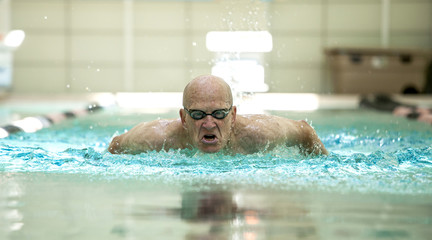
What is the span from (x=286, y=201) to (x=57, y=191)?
88 cm

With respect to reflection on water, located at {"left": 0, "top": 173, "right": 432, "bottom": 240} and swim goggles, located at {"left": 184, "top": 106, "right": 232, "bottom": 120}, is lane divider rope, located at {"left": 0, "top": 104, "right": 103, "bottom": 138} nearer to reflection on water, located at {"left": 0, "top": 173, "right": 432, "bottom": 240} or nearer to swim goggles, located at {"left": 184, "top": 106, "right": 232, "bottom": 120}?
swim goggles, located at {"left": 184, "top": 106, "right": 232, "bottom": 120}

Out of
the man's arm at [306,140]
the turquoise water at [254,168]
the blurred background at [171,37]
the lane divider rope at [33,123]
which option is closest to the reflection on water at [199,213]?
the turquoise water at [254,168]

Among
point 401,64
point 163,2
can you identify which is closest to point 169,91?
point 163,2

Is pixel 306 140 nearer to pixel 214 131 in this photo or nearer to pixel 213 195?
pixel 214 131

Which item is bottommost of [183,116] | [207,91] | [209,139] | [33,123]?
[33,123]

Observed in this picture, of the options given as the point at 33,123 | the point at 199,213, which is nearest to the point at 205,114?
the point at 199,213

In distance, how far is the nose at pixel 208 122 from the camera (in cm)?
316

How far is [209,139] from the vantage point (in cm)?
321

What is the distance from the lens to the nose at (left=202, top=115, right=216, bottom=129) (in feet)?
10.4

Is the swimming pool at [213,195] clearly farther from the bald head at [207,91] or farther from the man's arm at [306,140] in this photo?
the bald head at [207,91]

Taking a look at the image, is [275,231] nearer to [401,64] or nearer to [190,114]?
[190,114]

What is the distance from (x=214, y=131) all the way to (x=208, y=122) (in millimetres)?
67

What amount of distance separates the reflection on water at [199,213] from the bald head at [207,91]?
2.26 ft

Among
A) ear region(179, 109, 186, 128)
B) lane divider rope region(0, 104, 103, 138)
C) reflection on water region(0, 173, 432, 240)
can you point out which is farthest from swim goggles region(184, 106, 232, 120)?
lane divider rope region(0, 104, 103, 138)
